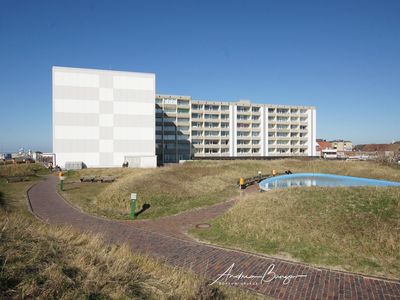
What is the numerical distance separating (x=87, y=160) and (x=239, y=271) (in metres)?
48.1

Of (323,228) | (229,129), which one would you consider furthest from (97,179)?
(229,129)

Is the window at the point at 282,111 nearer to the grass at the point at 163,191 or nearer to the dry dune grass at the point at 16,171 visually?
the grass at the point at 163,191

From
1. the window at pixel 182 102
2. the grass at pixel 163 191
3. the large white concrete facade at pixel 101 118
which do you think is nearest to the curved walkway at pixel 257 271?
the grass at pixel 163 191

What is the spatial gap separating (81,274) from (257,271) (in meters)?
4.93

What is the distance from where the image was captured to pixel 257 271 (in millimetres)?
8508

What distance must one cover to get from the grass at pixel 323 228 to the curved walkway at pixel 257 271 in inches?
27.2

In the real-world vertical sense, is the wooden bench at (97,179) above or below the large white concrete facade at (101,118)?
below

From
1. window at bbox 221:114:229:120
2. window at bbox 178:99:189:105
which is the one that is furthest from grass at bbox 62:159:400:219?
window at bbox 221:114:229:120

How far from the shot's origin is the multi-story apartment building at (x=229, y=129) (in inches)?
3034

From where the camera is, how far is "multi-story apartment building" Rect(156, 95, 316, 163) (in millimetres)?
77062

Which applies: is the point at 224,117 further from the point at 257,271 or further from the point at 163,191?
the point at 257,271

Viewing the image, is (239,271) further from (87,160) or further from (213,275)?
(87,160)

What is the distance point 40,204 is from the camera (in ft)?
61.0

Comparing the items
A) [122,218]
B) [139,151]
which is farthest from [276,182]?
[139,151]
